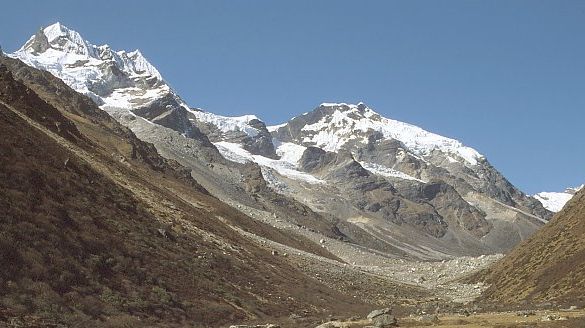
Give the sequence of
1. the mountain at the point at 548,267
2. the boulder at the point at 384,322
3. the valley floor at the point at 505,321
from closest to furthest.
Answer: the valley floor at the point at 505,321 → the boulder at the point at 384,322 → the mountain at the point at 548,267

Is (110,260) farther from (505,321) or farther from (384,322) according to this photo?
(505,321)

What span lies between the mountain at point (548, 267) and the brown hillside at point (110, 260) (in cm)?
1815

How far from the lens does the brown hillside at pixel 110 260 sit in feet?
107

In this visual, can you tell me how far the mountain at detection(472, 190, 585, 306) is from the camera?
195 feet

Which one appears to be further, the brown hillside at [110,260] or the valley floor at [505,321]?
the brown hillside at [110,260]

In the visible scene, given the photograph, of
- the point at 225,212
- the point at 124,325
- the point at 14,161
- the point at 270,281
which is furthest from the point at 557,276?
the point at 225,212

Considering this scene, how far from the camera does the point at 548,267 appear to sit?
67.8 metres

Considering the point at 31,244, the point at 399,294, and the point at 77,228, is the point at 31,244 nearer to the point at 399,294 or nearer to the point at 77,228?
the point at 77,228

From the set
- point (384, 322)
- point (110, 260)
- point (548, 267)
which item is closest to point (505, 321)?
point (384, 322)

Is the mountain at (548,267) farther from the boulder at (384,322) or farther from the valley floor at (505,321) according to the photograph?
the boulder at (384,322)

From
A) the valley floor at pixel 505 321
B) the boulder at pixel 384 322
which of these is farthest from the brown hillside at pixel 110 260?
the valley floor at pixel 505 321

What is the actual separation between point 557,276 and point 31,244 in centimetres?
5010

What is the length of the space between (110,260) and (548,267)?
4861cm

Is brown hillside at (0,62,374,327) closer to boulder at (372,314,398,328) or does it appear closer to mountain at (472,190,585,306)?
boulder at (372,314,398,328)
